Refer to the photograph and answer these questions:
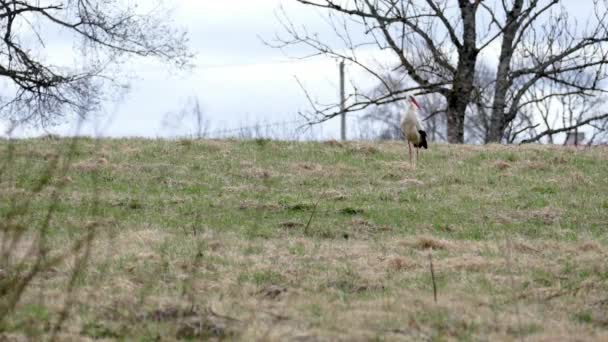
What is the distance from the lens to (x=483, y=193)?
15.8 m

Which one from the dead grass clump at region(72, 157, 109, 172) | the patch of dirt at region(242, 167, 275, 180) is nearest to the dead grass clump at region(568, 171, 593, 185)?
the patch of dirt at region(242, 167, 275, 180)

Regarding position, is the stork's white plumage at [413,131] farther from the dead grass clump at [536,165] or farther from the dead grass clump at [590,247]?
the dead grass clump at [590,247]

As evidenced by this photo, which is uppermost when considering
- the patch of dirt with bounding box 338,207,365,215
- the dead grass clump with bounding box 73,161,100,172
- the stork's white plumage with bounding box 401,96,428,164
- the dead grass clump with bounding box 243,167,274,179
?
the stork's white plumage with bounding box 401,96,428,164

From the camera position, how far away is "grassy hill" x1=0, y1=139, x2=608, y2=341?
294 inches

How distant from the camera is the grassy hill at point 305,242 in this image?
24.5 ft

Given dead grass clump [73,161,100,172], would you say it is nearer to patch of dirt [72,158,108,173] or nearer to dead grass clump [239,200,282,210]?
patch of dirt [72,158,108,173]

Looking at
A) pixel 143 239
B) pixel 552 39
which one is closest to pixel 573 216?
pixel 143 239

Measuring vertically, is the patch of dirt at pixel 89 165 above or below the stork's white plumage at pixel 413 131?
below

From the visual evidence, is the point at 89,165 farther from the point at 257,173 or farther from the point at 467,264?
the point at 467,264

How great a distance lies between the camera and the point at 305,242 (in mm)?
11578

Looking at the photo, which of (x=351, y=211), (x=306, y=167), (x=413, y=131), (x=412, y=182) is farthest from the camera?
(x=413, y=131)

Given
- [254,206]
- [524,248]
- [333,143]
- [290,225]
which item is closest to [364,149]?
[333,143]

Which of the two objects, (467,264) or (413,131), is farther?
(413,131)

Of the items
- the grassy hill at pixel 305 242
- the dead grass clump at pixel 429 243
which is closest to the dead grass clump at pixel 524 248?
the grassy hill at pixel 305 242
